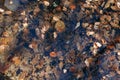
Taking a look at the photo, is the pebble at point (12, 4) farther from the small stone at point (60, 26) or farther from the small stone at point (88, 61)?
the small stone at point (88, 61)

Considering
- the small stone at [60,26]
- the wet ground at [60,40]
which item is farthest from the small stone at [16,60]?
the small stone at [60,26]

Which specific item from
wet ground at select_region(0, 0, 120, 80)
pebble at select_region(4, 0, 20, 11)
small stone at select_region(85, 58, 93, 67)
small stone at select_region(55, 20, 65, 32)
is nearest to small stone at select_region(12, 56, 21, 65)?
wet ground at select_region(0, 0, 120, 80)

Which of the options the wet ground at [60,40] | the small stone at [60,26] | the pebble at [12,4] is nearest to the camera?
the wet ground at [60,40]

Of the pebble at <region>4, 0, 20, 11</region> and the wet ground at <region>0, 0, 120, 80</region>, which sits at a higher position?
the pebble at <region>4, 0, 20, 11</region>

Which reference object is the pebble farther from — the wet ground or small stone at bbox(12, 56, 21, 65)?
small stone at bbox(12, 56, 21, 65)

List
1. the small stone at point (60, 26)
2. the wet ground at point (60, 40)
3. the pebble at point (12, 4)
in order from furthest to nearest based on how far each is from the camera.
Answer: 1. the pebble at point (12, 4)
2. the small stone at point (60, 26)
3. the wet ground at point (60, 40)

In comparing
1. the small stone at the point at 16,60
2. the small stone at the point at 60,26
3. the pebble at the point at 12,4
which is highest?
the pebble at the point at 12,4

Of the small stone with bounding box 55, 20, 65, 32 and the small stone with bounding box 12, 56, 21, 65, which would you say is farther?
the small stone with bounding box 55, 20, 65, 32

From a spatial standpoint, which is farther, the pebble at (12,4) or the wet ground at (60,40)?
the pebble at (12,4)

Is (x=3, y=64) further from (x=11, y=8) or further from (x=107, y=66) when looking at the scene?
(x=107, y=66)

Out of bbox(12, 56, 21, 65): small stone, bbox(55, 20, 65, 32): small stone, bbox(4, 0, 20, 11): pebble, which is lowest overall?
bbox(12, 56, 21, 65): small stone
